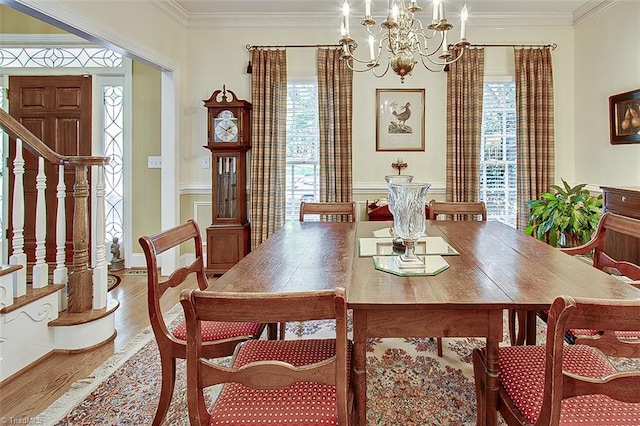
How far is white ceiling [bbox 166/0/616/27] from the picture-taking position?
3.99 meters

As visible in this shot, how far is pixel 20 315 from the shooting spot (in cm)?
215

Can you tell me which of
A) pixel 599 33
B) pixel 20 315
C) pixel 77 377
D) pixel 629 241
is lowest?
pixel 77 377

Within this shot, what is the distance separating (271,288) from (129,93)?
3.97 m

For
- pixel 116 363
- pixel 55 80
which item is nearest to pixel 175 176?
pixel 55 80

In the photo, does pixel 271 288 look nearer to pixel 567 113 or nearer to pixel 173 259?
pixel 173 259

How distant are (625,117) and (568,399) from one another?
11.5 ft

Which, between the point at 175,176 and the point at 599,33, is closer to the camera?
the point at 599,33

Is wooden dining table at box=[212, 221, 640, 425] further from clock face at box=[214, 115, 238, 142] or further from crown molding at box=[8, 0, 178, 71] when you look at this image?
clock face at box=[214, 115, 238, 142]

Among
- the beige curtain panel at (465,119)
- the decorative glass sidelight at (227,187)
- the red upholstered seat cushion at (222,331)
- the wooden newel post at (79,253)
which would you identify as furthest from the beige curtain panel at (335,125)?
the red upholstered seat cushion at (222,331)

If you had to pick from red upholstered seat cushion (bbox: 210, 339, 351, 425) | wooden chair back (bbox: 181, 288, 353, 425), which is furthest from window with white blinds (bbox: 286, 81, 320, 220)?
wooden chair back (bbox: 181, 288, 353, 425)

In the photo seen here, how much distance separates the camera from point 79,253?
2467mm

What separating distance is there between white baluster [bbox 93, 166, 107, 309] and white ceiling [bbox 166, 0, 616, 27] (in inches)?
90.4

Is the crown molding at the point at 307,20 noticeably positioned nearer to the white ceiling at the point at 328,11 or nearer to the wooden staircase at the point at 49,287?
the white ceiling at the point at 328,11

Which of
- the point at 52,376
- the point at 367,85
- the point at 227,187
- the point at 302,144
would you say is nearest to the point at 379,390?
the point at 52,376
